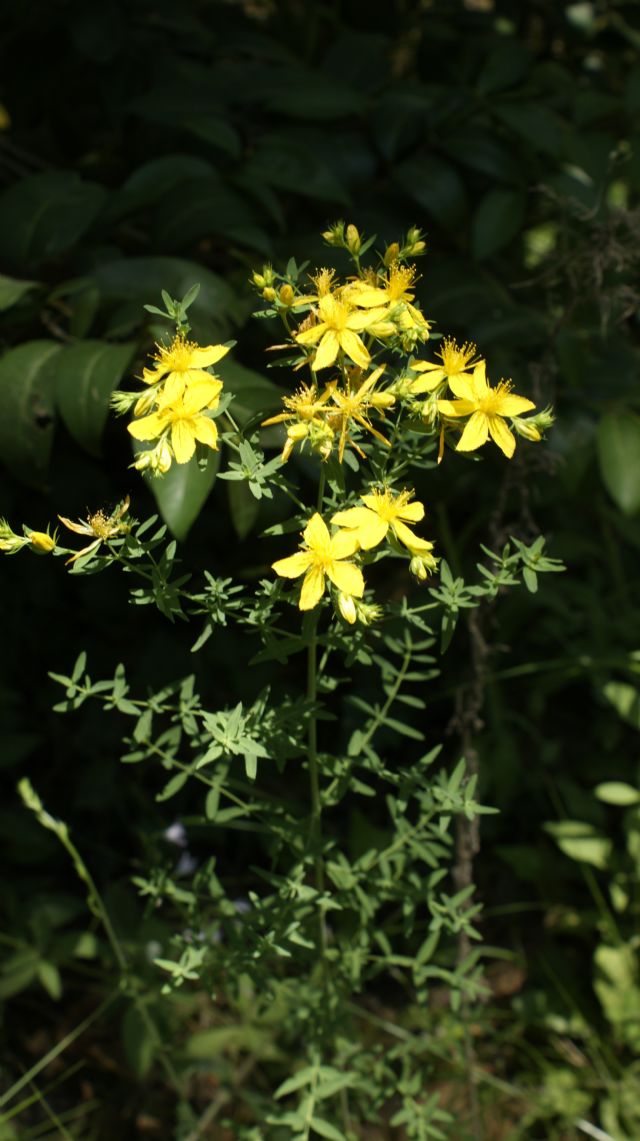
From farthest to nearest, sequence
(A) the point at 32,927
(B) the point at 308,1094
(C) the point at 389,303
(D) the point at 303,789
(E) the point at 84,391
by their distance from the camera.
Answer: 1. (D) the point at 303,789
2. (A) the point at 32,927
3. (E) the point at 84,391
4. (B) the point at 308,1094
5. (C) the point at 389,303

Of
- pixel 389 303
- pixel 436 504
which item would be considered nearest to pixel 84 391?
pixel 389 303

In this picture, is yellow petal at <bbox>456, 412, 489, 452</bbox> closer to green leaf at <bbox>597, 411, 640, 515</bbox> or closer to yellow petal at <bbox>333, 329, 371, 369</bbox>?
yellow petal at <bbox>333, 329, 371, 369</bbox>

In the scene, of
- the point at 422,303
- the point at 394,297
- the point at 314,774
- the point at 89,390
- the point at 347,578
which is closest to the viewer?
the point at 347,578

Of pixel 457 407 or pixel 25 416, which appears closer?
pixel 457 407

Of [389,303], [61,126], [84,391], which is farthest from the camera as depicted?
[61,126]

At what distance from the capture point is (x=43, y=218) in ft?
5.32

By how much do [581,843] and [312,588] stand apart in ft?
3.65

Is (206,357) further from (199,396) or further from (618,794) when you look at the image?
(618,794)

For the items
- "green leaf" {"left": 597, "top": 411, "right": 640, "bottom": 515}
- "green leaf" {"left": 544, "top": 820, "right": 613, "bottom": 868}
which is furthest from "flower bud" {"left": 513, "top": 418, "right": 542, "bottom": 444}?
"green leaf" {"left": 544, "top": 820, "right": 613, "bottom": 868}

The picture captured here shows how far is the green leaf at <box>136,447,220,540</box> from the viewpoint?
124 centimetres

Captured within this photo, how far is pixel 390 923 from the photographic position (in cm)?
184

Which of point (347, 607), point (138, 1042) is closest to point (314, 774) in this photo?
point (347, 607)

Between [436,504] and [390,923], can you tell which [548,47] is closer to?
[436,504]

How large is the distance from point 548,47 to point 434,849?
1.90 meters
